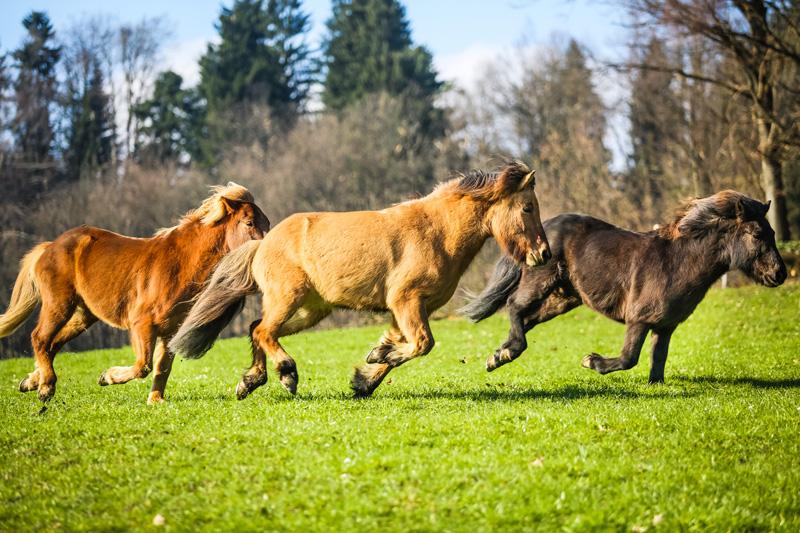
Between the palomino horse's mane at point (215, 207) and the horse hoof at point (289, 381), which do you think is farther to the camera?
the palomino horse's mane at point (215, 207)

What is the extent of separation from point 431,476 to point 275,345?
128 inches

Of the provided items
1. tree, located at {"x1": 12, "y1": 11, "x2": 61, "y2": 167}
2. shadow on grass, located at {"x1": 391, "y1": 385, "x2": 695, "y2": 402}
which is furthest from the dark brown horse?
tree, located at {"x1": 12, "y1": 11, "x2": 61, "y2": 167}

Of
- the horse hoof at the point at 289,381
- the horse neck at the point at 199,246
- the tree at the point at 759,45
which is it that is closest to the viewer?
the horse hoof at the point at 289,381

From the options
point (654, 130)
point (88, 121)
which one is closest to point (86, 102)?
point (88, 121)

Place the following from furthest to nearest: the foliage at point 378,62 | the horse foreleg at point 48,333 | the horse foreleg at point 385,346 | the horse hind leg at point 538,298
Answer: the foliage at point 378,62
the horse hind leg at point 538,298
the horse foreleg at point 48,333
the horse foreleg at point 385,346

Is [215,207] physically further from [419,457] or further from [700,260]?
[700,260]

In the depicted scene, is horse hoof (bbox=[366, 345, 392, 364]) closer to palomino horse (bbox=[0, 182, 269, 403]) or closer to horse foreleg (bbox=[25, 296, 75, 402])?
palomino horse (bbox=[0, 182, 269, 403])

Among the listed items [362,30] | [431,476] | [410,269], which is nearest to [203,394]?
[410,269]

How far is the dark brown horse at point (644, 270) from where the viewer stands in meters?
10.7

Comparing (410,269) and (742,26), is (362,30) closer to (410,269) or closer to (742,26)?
(742,26)

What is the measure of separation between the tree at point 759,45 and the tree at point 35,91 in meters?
29.7

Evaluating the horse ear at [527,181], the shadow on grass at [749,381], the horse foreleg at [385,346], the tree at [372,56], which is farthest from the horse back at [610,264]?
the tree at [372,56]

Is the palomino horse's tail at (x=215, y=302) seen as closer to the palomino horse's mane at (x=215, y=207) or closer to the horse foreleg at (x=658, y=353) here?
the palomino horse's mane at (x=215, y=207)

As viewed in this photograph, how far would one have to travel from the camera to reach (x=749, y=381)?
37.8 feet
